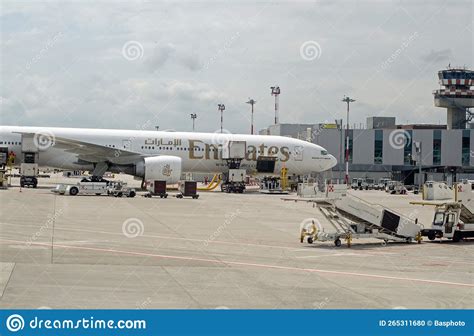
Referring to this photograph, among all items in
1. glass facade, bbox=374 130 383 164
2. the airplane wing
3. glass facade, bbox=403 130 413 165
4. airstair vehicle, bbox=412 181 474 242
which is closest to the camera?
airstair vehicle, bbox=412 181 474 242

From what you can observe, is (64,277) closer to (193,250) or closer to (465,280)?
(193,250)

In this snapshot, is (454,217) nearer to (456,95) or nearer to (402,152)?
(402,152)

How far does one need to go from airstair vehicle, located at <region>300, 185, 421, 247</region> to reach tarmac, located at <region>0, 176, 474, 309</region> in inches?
19.3

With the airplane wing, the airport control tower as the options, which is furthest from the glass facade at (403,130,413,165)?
the airplane wing

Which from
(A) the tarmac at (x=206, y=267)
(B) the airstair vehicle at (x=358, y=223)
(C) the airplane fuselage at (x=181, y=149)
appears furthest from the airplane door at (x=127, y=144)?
(B) the airstair vehicle at (x=358, y=223)

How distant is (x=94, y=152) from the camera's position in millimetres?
61562

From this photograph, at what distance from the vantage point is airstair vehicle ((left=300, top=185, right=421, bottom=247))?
93.2ft

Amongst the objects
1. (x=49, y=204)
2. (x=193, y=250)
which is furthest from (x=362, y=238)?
(x=49, y=204)

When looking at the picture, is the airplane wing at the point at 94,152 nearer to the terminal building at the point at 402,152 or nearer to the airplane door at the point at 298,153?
the airplane door at the point at 298,153

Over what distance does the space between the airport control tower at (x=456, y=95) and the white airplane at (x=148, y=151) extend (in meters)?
66.8

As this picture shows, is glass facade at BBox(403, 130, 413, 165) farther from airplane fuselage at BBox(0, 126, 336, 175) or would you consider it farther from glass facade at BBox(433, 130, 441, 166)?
airplane fuselage at BBox(0, 126, 336, 175)

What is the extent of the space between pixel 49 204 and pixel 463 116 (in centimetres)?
10269

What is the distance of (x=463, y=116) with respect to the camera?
131750mm

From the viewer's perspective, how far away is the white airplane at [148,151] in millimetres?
61375
